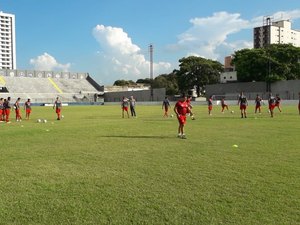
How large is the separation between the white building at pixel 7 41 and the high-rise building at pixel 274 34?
10306cm

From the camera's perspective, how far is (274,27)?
130625mm

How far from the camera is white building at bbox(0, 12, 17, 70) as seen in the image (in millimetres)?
147250

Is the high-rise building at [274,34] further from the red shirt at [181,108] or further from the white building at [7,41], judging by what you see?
the red shirt at [181,108]

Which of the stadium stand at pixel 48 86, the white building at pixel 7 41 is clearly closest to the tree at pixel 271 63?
the stadium stand at pixel 48 86

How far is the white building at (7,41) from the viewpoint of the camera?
483 feet

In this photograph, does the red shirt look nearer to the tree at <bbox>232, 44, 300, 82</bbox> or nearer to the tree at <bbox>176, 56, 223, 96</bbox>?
the tree at <bbox>232, 44, 300, 82</bbox>

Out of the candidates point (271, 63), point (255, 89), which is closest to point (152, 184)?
point (255, 89)

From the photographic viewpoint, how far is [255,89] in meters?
68.2

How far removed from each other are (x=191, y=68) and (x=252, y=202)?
8586 centimetres

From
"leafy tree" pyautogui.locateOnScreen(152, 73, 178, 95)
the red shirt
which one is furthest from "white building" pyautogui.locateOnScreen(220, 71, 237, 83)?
the red shirt

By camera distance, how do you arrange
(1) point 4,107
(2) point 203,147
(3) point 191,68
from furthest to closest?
1. (3) point 191,68
2. (1) point 4,107
3. (2) point 203,147

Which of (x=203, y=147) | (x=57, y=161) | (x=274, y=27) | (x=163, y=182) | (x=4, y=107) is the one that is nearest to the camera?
(x=163, y=182)

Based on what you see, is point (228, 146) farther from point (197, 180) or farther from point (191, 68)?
point (191, 68)

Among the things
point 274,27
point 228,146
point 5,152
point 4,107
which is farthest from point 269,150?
point 274,27
